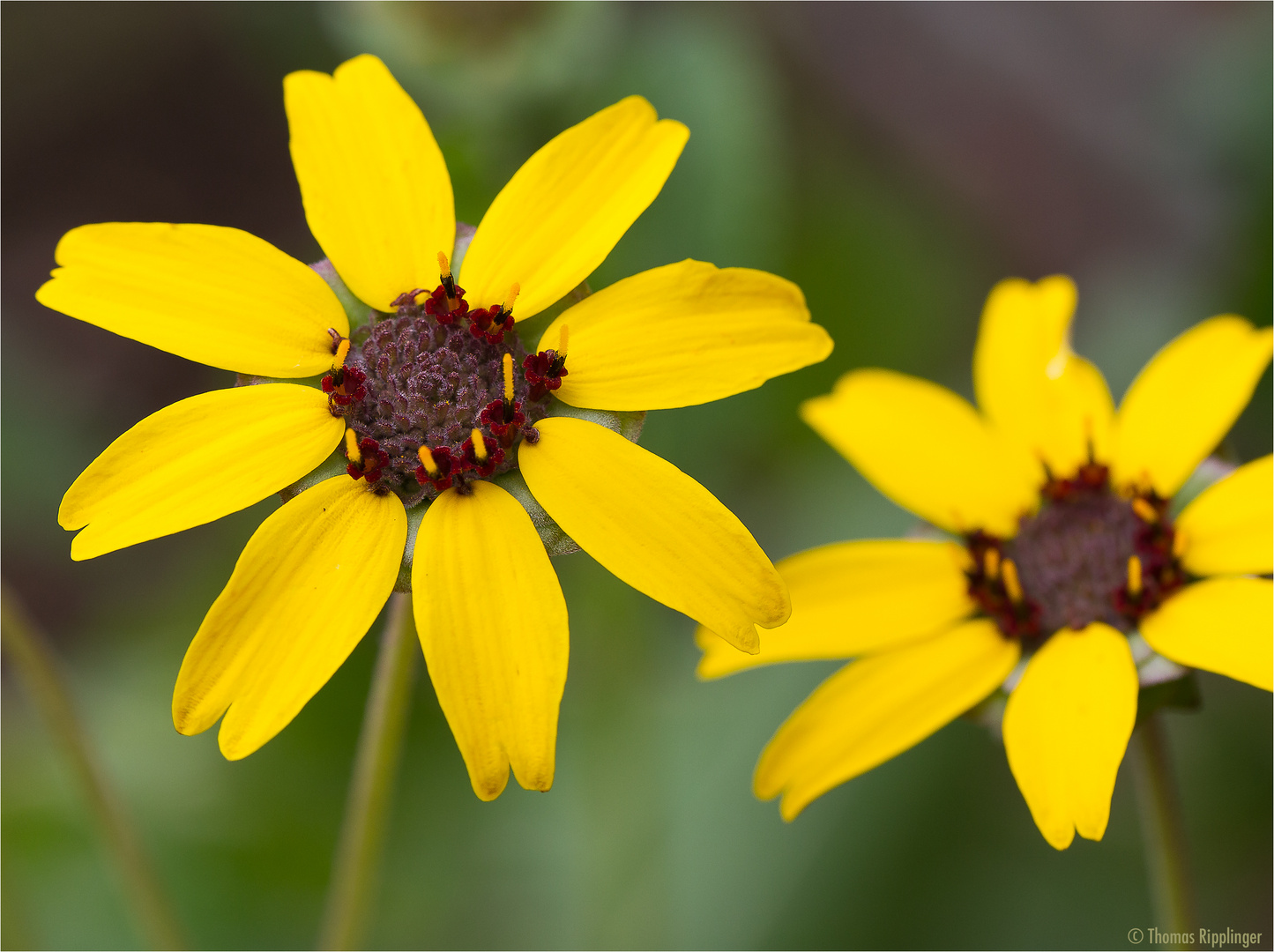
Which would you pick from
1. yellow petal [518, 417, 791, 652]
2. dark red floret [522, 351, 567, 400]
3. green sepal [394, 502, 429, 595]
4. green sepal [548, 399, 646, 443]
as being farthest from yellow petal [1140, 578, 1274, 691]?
green sepal [394, 502, 429, 595]

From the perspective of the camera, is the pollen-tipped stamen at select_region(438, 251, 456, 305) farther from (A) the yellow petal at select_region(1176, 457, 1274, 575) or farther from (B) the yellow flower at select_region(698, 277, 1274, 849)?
(A) the yellow petal at select_region(1176, 457, 1274, 575)

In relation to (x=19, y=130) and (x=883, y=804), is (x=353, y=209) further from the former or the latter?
(x=19, y=130)

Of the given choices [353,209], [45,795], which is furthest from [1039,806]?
[45,795]

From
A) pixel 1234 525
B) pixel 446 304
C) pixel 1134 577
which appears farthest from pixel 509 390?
pixel 1234 525

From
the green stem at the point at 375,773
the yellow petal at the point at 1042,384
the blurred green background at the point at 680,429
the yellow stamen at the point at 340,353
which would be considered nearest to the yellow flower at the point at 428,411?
the yellow stamen at the point at 340,353

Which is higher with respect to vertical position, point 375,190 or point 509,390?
point 375,190

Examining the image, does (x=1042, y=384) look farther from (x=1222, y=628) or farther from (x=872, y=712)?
(x=872, y=712)

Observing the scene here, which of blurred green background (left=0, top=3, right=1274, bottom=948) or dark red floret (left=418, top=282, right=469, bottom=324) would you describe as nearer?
dark red floret (left=418, top=282, right=469, bottom=324)
